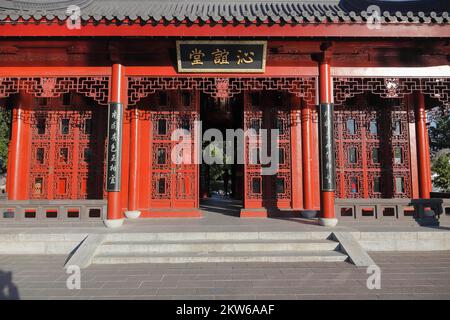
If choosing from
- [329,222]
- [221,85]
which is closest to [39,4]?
[221,85]

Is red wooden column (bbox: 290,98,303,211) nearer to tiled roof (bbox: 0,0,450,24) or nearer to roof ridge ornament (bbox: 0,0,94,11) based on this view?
tiled roof (bbox: 0,0,450,24)

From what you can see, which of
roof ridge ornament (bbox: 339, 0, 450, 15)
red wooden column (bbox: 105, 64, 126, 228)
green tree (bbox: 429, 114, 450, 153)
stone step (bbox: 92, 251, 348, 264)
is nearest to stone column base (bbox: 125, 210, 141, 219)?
red wooden column (bbox: 105, 64, 126, 228)

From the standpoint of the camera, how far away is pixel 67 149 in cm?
734

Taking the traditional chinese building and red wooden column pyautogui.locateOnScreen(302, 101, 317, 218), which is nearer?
the traditional chinese building

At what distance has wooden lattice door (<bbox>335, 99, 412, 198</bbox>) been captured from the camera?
24.4 ft

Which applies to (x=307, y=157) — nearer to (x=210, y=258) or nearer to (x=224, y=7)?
(x=210, y=258)

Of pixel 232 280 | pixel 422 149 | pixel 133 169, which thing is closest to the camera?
pixel 232 280

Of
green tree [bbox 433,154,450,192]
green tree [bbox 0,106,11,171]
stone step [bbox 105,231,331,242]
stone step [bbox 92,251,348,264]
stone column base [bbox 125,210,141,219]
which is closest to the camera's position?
stone step [bbox 92,251,348,264]

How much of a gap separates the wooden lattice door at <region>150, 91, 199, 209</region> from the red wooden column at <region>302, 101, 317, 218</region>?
2.86m

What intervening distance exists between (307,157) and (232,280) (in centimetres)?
442

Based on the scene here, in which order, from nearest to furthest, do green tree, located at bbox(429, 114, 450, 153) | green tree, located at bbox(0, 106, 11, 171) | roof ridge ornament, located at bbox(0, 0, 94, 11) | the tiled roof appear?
the tiled roof → roof ridge ornament, located at bbox(0, 0, 94, 11) → green tree, located at bbox(0, 106, 11, 171) → green tree, located at bbox(429, 114, 450, 153)

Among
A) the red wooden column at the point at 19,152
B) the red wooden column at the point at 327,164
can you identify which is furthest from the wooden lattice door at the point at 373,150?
the red wooden column at the point at 19,152

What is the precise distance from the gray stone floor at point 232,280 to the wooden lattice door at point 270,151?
9.87ft
